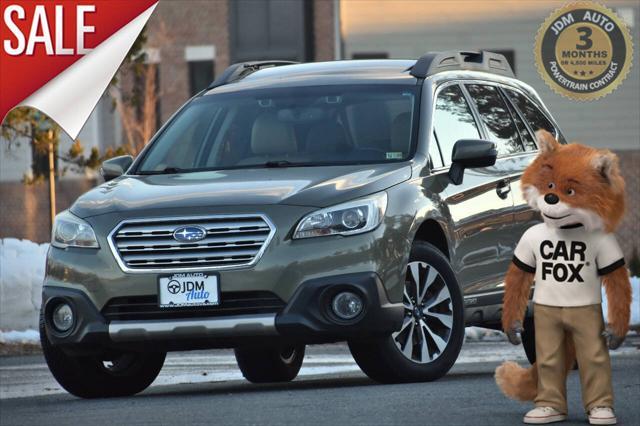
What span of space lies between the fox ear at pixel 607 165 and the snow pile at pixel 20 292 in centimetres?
1131

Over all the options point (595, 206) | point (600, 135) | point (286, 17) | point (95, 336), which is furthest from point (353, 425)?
point (286, 17)

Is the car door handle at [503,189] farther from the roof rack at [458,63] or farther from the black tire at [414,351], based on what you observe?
the black tire at [414,351]

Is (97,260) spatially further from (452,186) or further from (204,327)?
(452,186)

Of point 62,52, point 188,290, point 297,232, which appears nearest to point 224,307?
point 188,290

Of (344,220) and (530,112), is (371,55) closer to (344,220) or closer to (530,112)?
(530,112)

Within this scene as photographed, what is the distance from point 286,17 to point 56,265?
2518 cm

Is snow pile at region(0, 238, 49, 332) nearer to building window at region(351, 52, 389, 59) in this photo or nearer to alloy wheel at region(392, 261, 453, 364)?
alloy wheel at region(392, 261, 453, 364)

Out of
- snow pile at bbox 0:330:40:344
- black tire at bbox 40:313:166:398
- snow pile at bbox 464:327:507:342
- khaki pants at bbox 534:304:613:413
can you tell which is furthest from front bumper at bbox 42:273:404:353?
snow pile at bbox 0:330:40:344

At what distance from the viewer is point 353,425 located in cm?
810

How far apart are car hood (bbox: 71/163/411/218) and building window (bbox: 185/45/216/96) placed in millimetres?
28569

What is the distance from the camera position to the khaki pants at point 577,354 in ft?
25.8

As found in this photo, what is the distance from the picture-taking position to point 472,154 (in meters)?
10.8

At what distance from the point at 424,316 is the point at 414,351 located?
209 millimetres

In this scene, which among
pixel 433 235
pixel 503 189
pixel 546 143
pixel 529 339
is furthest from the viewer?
pixel 529 339
